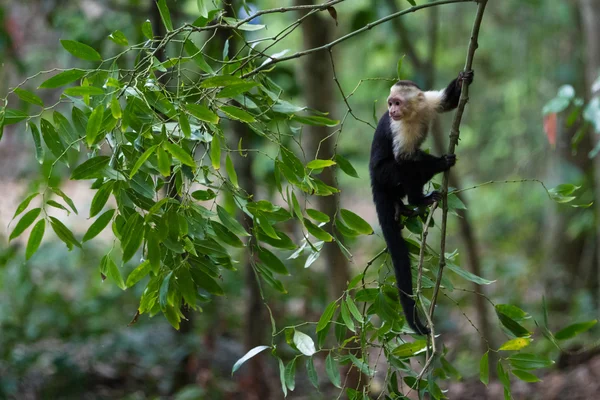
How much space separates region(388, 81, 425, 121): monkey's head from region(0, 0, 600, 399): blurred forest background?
1.75ft

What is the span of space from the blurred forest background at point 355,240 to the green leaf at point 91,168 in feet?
5.61

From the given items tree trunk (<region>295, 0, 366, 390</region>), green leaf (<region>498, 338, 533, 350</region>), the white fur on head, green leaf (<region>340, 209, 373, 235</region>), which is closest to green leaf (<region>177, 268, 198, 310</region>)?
green leaf (<region>340, 209, 373, 235</region>)

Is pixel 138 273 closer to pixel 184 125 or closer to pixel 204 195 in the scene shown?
pixel 204 195

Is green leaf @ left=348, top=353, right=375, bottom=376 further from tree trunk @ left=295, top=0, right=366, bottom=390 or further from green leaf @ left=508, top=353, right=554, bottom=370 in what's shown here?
tree trunk @ left=295, top=0, right=366, bottom=390

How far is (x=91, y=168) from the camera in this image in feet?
4.36

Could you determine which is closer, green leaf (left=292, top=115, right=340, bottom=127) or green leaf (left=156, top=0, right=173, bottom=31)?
green leaf (left=156, top=0, right=173, bottom=31)

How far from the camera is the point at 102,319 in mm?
4910

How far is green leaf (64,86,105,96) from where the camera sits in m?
1.27

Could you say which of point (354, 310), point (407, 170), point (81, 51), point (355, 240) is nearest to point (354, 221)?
point (354, 310)

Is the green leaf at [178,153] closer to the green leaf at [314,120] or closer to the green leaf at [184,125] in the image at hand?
the green leaf at [184,125]

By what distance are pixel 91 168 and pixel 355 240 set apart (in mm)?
2524

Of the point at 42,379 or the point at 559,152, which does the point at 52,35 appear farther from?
the point at 559,152

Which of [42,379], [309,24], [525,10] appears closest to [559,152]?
[525,10]

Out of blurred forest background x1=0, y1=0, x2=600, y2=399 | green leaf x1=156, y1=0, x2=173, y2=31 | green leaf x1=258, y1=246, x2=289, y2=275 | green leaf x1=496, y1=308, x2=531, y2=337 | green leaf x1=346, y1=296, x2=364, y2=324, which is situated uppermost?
green leaf x1=156, y1=0, x2=173, y2=31
